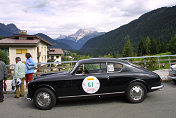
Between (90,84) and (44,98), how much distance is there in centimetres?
150

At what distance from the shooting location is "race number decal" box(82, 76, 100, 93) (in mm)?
4879

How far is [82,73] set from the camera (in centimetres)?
501

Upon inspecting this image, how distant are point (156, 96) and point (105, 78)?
7.15ft

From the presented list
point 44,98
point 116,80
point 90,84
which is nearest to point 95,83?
point 90,84

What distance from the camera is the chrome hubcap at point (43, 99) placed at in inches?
189

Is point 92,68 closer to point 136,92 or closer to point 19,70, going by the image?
point 136,92

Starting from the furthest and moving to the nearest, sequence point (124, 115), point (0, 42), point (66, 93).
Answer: point (0, 42) < point (66, 93) < point (124, 115)

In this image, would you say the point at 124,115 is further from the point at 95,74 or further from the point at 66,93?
the point at 66,93

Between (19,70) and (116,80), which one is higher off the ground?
(19,70)

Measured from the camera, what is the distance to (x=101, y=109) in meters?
4.61

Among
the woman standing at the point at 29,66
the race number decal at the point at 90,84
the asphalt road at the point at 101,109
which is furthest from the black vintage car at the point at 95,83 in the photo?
the woman standing at the point at 29,66

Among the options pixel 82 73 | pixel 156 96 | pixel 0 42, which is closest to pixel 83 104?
pixel 82 73

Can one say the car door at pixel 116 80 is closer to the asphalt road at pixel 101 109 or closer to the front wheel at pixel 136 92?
the front wheel at pixel 136 92

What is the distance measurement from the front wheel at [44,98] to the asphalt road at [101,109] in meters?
0.16
